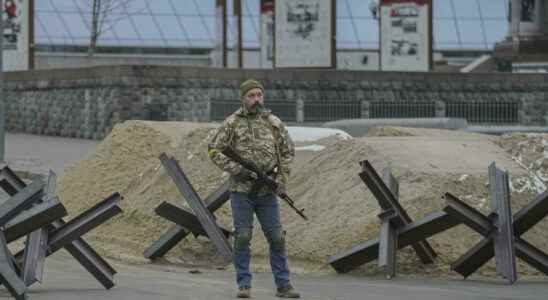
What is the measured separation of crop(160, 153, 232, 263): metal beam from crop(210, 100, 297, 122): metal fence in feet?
75.5

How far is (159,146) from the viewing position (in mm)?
17000

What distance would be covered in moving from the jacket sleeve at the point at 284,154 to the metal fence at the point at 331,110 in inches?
1080

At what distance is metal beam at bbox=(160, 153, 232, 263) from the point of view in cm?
1241

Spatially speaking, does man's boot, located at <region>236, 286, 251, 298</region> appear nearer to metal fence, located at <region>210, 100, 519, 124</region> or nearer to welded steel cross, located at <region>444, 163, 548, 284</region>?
welded steel cross, located at <region>444, 163, 548, 284</region>

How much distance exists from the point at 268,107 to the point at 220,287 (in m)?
26.7

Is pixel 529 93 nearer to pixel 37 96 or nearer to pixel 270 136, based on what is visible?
pixel 37 96

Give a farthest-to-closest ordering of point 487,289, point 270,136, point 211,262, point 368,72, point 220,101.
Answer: point 368,72
point 220,101
point 211,262
point 487,289
point 270,136

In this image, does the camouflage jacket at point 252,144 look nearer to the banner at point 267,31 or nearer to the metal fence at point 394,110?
the metal fence at point 394,110

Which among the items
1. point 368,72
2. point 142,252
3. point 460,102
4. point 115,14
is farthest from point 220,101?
point 115,14

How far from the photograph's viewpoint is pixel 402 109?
38344 millimetres

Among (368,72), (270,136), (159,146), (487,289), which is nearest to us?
(270,136)

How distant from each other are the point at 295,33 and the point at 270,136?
99.3ft

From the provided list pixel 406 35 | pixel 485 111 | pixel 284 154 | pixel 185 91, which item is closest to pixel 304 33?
pixel 406 35

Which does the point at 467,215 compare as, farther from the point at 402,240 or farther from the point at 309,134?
the point at 309,134
